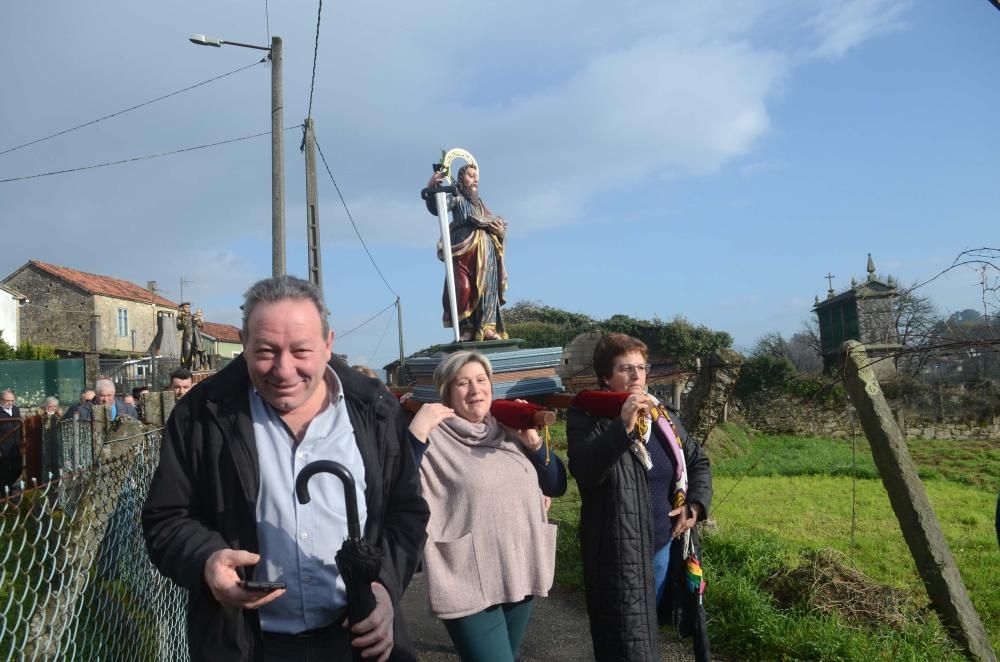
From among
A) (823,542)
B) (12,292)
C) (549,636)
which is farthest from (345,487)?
(12,292)

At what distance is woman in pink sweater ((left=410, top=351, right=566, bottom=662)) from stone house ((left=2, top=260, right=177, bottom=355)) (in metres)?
36.2

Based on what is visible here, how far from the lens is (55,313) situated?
118ft

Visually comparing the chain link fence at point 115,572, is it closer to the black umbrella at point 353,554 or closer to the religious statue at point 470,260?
the black umbrella at point 353,554

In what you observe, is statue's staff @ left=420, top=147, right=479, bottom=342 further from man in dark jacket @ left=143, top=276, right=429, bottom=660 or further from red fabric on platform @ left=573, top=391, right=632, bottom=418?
man in dark jacket @ left=143, top=276, right=429, bottom=660

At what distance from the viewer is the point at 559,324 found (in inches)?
927

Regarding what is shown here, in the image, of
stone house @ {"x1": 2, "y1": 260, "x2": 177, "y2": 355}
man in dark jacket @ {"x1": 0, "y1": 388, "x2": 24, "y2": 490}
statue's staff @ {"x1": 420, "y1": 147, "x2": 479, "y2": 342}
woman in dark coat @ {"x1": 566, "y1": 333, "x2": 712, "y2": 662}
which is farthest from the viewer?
Result: stone house @ {"x1": 2, "y1": 260, "x2": 177, "y2": 355}

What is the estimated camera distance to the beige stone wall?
36375 mm

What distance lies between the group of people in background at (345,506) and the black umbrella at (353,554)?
0.07m

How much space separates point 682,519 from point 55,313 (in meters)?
40.4

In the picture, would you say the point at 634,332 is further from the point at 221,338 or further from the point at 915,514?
the point at 221,338

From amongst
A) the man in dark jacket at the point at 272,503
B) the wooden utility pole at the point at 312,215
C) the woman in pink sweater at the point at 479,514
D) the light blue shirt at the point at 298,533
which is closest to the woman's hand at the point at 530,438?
the woman in pink sweater at the point at 479,514

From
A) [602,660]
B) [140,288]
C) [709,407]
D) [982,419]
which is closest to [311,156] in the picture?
[709,407]

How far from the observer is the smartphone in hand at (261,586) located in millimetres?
1564

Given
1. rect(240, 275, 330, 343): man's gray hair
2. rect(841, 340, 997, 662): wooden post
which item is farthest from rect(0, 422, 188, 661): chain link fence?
rect(841, 340, 997, 662): wooden post
